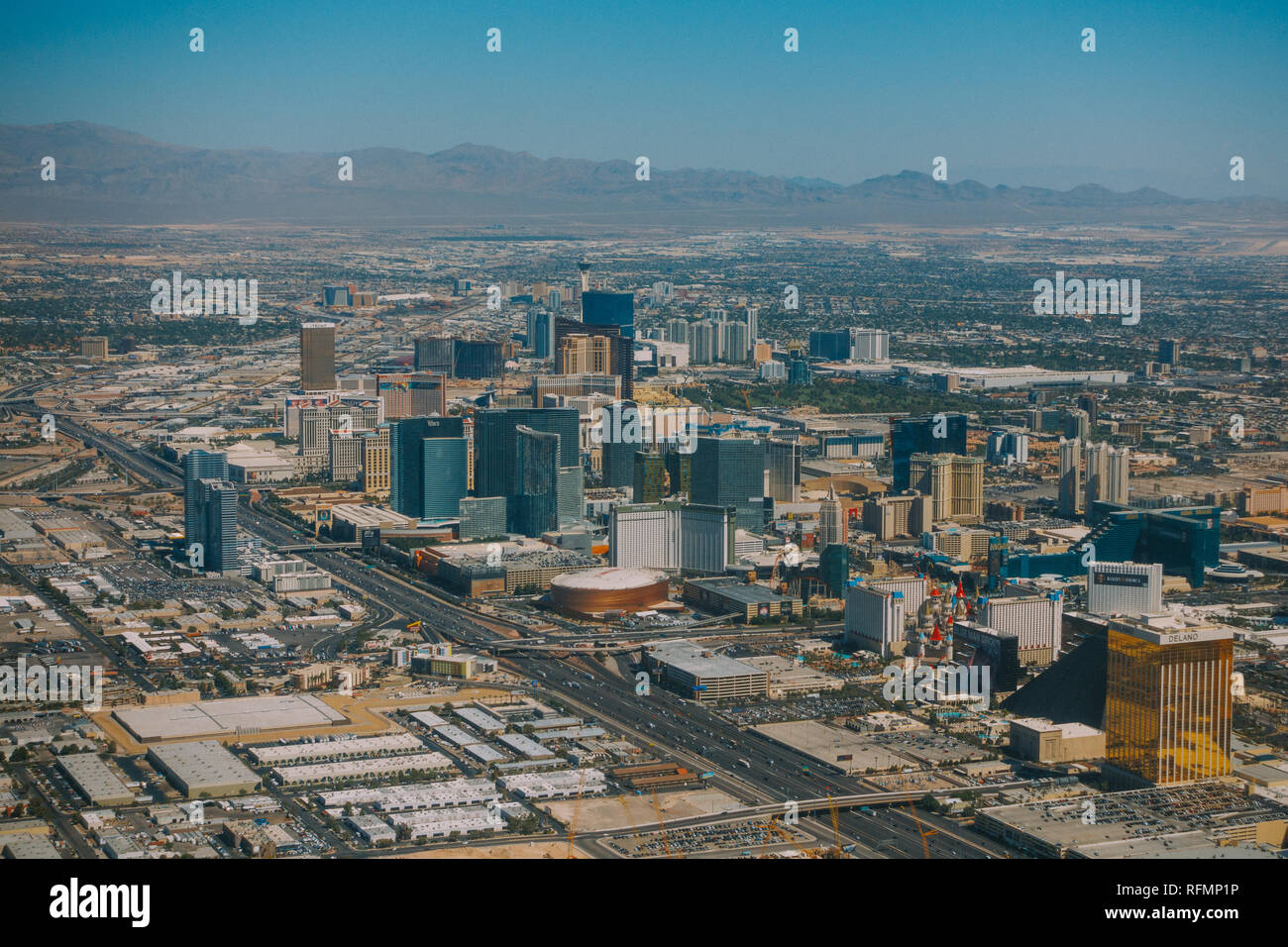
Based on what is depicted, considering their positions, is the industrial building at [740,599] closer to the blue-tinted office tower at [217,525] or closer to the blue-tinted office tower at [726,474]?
the blue-tinted office tower at [726,474]

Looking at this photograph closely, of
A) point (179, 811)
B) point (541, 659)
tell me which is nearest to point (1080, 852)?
point (179, 811)

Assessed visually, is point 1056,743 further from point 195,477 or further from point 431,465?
point 195,477

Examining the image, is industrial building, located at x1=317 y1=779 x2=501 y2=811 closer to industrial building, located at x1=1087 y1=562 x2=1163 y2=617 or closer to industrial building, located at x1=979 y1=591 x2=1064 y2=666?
industrial building, located at x1=979 y1=591 x2=1064 y2=666

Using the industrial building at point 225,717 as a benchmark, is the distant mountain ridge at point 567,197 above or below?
above

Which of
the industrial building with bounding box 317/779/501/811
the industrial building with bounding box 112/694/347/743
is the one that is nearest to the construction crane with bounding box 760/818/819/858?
the industrial building with bounding box 317/779/501/811

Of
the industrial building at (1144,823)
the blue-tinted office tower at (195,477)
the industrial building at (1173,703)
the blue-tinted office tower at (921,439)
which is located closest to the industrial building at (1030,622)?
the industrial building at (1173,703)
